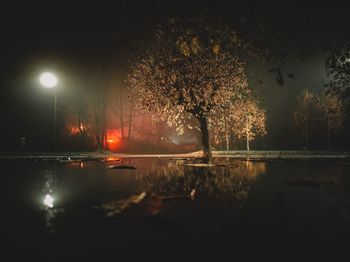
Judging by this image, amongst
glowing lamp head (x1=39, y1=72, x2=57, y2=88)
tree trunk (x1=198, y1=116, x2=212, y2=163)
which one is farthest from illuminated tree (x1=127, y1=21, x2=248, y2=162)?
glowing lamp head (x1=39, y1=72, x2=57, y2=88)

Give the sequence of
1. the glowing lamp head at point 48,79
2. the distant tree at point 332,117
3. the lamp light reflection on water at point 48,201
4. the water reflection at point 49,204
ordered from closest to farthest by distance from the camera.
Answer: the water reflection at point 49,204 < the lamp light reflection on water at point 48,201 < the glowing lamp head at point 48,79 < the distant tree at point 332,117

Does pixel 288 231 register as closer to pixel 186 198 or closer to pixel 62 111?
pixel 186 198

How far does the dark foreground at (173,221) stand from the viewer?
773cm

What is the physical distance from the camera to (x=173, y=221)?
33.7 feet

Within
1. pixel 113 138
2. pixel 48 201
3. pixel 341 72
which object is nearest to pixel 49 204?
pixel 48 201

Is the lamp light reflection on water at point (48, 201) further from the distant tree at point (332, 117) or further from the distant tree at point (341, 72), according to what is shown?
the distant tree at point (332, 117)

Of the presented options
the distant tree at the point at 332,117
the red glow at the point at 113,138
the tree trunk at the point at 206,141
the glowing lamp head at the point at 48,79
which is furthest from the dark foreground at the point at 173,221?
the red glow at the point at 113,138

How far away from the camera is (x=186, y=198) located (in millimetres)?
14406

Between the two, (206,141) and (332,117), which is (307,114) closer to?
(332,117)

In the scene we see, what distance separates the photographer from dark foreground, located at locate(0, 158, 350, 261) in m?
7.73

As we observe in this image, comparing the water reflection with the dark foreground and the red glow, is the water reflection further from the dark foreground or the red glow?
the red glow

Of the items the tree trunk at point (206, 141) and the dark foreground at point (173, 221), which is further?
the tree trunk at point (206, 141)

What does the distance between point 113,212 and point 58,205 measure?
2.40m

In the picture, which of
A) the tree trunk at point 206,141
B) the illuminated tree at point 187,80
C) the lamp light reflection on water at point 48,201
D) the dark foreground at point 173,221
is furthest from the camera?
the tree trunk at point 206,141
